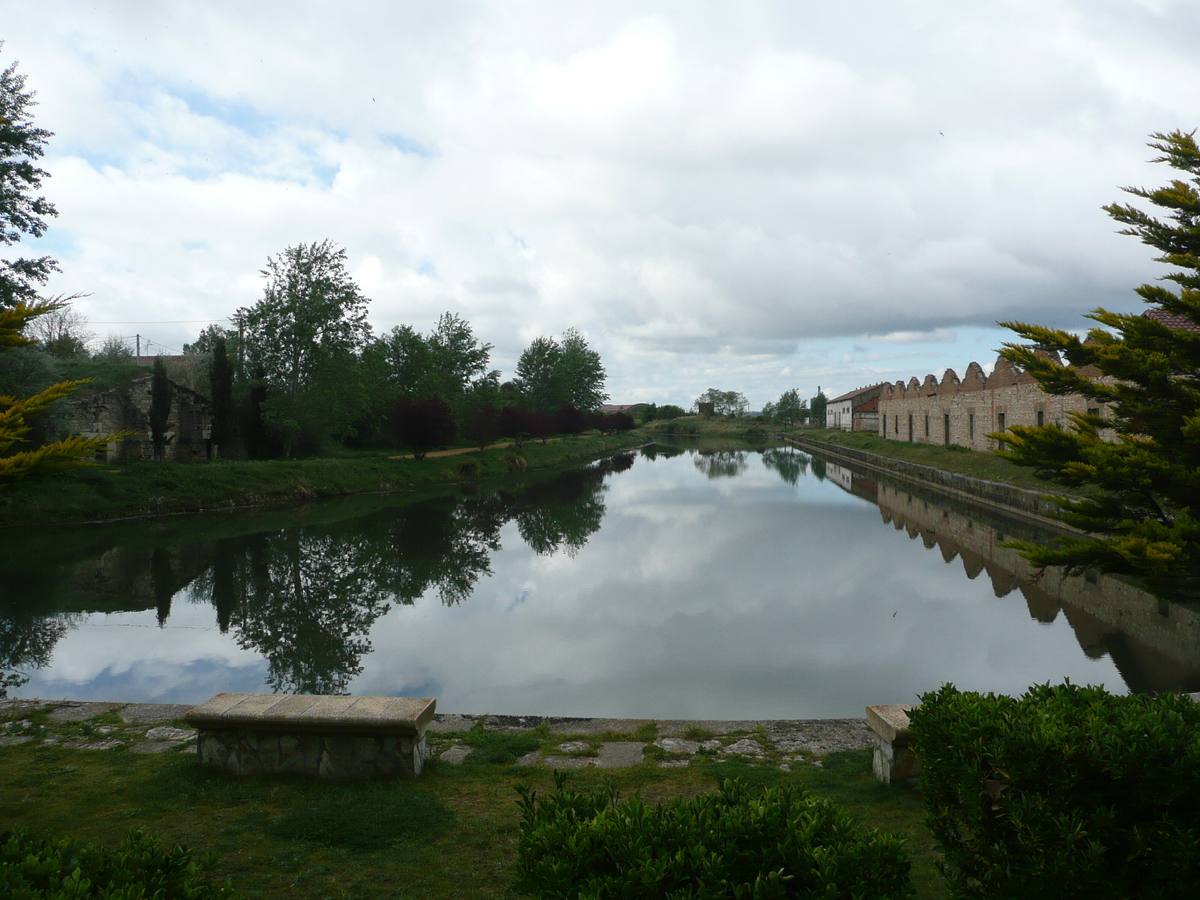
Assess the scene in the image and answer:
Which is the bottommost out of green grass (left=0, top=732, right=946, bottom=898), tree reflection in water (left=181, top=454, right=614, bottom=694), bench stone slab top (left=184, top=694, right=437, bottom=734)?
tree reflection in water (left=181, top=454, right=614, bottom=694)

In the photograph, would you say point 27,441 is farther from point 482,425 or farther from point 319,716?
point 482,425

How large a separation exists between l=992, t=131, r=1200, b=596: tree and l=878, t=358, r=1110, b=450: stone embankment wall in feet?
49.3

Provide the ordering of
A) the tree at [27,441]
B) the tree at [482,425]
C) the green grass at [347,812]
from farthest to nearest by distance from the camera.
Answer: the tree at [482,425] → the tree at [27,441] → the green grass at [347,812]

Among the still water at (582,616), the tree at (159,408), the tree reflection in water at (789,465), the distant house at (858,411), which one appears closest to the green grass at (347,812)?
the still water at (582,616)

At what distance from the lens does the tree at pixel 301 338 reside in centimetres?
3516

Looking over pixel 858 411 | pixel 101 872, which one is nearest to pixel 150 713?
pixel 101 872

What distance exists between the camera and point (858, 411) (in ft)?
235

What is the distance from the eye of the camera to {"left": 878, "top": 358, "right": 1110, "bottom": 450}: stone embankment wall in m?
28.4

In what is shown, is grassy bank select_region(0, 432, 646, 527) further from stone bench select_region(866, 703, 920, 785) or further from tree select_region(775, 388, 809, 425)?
tree select_region(775, 388, 809, 425)

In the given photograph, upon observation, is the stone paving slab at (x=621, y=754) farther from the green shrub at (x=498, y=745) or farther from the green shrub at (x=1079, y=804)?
the green shrub at (x=1079, y=804)

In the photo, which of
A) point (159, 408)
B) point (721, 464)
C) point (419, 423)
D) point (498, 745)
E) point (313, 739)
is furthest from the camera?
point (721, 464)

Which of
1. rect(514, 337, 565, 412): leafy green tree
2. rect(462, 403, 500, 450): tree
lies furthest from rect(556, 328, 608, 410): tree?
rect(462, 403, 500, 450): tree

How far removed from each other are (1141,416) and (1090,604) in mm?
4904

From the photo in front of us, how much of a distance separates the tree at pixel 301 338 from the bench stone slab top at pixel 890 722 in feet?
110
